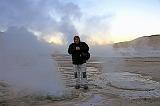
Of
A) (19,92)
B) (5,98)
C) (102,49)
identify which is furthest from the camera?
(102,49)

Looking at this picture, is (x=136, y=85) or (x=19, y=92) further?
(x=136, y=85)

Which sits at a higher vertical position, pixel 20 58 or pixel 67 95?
pixel 20 58

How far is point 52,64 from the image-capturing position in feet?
43.1

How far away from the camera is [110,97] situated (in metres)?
10.2

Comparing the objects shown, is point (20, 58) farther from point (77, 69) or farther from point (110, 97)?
point (110, 97)

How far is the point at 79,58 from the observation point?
481 inches

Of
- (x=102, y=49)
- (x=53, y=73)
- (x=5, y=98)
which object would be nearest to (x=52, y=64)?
(x=53, y=73)

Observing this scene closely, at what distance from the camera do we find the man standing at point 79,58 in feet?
39.9

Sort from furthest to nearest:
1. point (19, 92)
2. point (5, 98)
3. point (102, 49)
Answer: point (102, 49)
point (19, 92)
point (5, 98)

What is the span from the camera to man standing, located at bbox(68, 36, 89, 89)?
1215cm

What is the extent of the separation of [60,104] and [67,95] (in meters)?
1.32

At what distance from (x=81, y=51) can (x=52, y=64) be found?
56.6 inches

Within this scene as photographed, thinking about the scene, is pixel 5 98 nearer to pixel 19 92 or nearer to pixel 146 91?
pixel 19 92

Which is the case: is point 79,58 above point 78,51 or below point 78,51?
below
